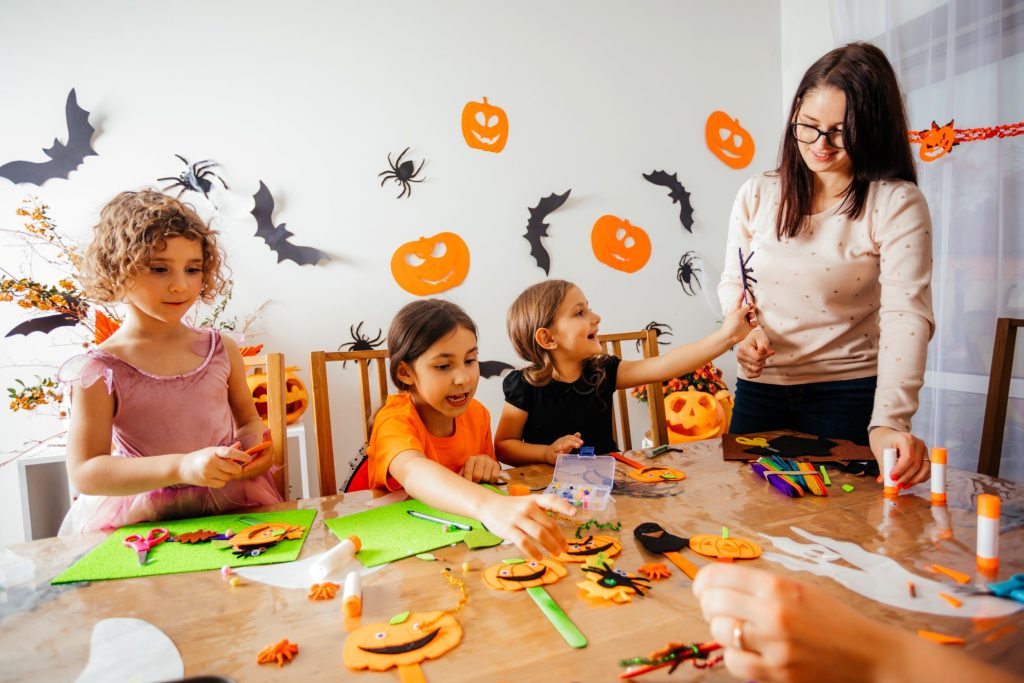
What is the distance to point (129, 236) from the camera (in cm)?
98

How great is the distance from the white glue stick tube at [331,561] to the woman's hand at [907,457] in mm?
791

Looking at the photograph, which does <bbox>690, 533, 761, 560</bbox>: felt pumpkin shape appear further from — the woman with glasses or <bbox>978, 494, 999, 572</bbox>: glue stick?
the woman with glasses

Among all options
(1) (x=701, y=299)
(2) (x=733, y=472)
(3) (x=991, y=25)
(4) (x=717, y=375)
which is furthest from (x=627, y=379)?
(3) (x=991, y=25)

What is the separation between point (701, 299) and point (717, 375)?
1.41 feet

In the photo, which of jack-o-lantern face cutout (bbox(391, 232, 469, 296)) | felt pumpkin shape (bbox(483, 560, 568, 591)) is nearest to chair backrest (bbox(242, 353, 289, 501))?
felt pumpkin shape (bbox(483, 560, 568, 591))

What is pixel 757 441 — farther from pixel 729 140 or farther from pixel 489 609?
pixel 729 140

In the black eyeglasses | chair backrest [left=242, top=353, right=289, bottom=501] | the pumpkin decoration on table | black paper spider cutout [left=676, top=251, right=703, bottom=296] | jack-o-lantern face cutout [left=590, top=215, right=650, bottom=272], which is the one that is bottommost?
the pumpkin decoration on table

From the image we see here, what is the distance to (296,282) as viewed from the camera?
2.21m

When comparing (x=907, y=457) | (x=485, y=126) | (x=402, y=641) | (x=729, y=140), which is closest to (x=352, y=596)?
(x=402, y=641)

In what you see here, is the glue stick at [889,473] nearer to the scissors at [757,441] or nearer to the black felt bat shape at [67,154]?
the scissors at [757,441]

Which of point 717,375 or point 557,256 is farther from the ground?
point 557,256

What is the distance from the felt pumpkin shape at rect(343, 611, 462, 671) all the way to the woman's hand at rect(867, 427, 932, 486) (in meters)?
0.72

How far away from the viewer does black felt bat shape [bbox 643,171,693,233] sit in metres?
2.77

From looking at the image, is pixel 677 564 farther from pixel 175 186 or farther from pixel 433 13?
pixel 433 13
